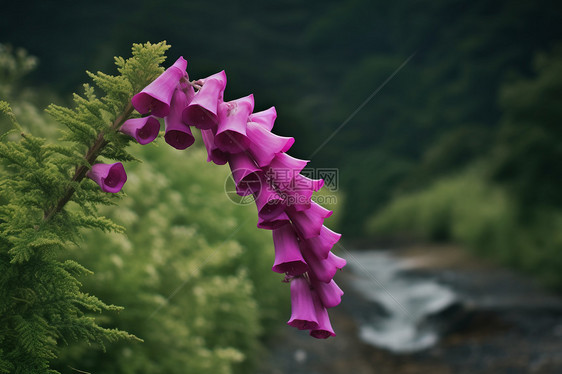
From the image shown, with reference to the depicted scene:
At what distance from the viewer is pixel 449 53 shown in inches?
1416

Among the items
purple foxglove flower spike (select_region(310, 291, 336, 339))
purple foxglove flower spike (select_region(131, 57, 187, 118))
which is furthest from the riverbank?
purple foxglove flower spike (select_region(131, 57, 187, 118))

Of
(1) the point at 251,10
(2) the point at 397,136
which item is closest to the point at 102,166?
(2) the point at 397,136

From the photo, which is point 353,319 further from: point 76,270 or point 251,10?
point 251,10

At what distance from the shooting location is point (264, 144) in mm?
861

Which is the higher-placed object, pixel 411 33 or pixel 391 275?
pixel 411 33

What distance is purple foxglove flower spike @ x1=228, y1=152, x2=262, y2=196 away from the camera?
33.7 inches

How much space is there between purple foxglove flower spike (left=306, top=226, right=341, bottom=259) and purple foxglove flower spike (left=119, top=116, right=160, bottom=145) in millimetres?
353

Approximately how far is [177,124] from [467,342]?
7370 millimetres

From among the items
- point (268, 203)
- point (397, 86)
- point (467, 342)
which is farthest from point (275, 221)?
point (397, 86)

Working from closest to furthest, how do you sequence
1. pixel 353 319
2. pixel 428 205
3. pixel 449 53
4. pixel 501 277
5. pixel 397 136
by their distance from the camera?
pixel 353 319 < pixel 501 277 < pixel 428 205 < pixel 449 53 < pixel 397 136

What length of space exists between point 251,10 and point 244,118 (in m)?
56.7

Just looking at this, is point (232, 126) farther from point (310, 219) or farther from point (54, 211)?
point (54, 211)

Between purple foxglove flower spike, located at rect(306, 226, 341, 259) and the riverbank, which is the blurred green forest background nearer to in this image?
the riverbank

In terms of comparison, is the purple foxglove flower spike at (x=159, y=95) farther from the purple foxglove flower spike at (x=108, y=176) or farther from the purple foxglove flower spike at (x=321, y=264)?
the purple foxglove flower spike at (x=321, y=264)
